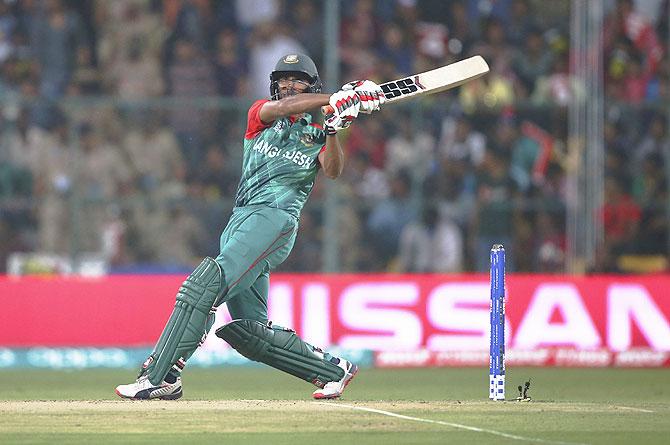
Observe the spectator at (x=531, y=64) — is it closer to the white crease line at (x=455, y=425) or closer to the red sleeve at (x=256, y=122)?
the red sleeve at (x=256, y=122)

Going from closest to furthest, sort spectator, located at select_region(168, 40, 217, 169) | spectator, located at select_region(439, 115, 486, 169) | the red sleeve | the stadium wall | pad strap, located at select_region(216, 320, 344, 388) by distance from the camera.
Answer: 1. the red sleeve
2. pad strap, located at select_region(216, 320, 344, 388)
3. the stadium wall
4. spectator, located at select_region(168, 40, 217, 169)
5. spectator, located at select_region(439, 115, 486, 169)

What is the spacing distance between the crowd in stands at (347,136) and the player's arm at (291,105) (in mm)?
6889

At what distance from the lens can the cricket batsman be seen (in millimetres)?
7527

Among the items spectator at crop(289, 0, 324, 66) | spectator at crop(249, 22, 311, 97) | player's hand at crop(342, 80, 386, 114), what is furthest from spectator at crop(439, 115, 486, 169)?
player's hand at crop(342, 80, 386, 114)

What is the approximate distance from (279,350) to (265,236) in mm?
762

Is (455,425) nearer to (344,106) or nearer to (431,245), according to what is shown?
(344,106)

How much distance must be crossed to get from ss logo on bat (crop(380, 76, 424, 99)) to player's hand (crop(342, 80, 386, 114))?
0.36ft

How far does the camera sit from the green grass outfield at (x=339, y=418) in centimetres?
657

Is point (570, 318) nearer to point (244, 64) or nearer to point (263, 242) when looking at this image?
point (244, 64)

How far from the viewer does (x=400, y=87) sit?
7688 mm

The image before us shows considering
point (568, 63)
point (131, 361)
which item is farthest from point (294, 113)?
point (568, 63)

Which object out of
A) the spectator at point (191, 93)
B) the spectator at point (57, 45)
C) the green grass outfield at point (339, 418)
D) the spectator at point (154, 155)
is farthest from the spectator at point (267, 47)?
the green grass outfield at point (339, 418)

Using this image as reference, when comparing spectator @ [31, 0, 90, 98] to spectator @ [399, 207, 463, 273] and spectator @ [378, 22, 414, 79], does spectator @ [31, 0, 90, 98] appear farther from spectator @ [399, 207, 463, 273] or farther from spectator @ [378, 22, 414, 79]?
spectator @ [399, 207, 463, 273]

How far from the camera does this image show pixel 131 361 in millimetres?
13820
